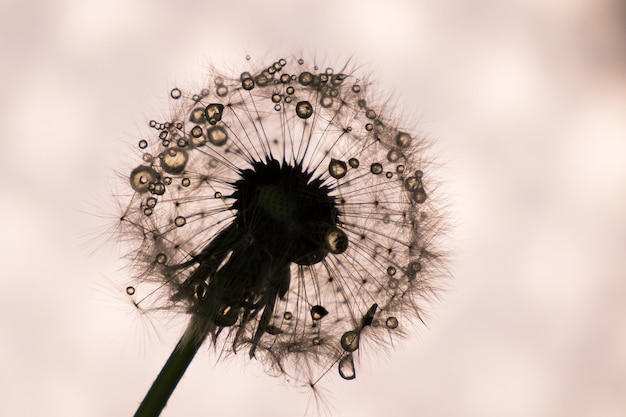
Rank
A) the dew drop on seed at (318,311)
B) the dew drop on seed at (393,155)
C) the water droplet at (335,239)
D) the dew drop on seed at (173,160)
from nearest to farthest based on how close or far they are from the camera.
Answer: the water droplet at (335,239)
the dew drop on seed at (318,311)
the dew drop on seed at (173,160)
the dew drop on seed at (393,155)

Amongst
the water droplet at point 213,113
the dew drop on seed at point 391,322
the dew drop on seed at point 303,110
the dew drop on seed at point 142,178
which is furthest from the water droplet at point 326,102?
the dew drop on seed at point 391,322

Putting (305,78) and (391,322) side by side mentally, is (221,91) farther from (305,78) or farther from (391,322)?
(391,322)

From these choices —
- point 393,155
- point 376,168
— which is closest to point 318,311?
point 376,168

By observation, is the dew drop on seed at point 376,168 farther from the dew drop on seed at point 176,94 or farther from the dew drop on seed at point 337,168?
the dew drop on seed at point 176,94

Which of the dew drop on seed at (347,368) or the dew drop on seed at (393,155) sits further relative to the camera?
the dew drop on seed at (393,155)

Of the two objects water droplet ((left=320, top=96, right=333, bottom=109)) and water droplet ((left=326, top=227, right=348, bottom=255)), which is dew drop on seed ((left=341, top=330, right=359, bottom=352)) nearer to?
water droplet ((left=326, top=227, right=348, bottom=255))

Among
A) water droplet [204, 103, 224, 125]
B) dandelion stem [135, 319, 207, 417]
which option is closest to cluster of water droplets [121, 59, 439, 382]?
water droplet [204, 103, 224, 125]
